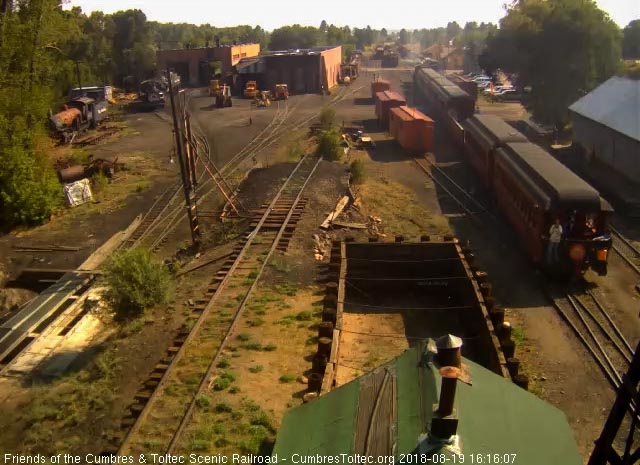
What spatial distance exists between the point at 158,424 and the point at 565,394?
7385mm

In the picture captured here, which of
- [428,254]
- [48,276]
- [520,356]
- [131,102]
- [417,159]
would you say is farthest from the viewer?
[131,102]

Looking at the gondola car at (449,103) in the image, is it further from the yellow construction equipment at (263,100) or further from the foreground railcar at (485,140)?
the yellow construction equipment at (263,100)

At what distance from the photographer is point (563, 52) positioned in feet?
117

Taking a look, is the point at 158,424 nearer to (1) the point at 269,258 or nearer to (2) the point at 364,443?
(2) the point at 364,443

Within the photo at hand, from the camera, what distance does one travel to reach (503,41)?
133 feet

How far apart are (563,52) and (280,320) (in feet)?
104

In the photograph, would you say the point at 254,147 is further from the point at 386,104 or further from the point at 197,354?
Answer: the point at 197,354

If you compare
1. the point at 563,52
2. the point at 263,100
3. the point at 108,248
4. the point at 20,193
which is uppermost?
the point at 563,52

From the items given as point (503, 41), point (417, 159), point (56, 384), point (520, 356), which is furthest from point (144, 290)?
point (503, 41)

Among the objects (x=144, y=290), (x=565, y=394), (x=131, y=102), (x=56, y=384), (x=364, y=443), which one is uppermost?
(x=131, y=102)

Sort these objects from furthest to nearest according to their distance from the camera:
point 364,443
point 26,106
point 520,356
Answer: point 26,106 → point 520,356 → point 364,443

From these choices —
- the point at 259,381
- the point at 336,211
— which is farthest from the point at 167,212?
the point at 259,381

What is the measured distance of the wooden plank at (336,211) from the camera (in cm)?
1769
